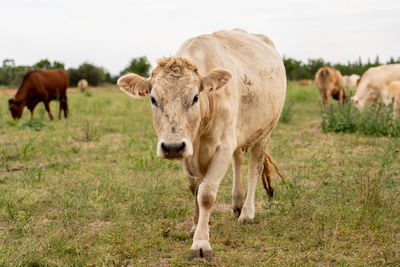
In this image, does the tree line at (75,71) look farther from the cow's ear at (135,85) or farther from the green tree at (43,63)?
the cow's ear at (135,85)

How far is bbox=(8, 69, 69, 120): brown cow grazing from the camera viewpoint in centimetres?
1354

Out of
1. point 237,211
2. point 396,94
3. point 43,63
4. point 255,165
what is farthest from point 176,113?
point 43,63

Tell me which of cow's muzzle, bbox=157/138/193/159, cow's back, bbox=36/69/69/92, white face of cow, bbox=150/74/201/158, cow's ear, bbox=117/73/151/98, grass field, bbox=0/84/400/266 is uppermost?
cow's ear, bbox=117/73/151/98

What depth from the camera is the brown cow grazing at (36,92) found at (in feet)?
44.4

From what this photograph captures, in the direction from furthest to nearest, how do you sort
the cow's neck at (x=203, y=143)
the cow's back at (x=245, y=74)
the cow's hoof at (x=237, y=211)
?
the cow's hoof at (x=237, y=211)
the cow's back at (x=245, y=74)
the cow's neck at (x=203, y=143)

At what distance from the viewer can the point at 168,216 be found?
4699 mm

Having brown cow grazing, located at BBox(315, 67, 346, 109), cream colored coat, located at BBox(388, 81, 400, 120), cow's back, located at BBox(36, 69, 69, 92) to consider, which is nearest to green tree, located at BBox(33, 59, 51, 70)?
cow's back, located at BBox(36, 69, 69, 92)

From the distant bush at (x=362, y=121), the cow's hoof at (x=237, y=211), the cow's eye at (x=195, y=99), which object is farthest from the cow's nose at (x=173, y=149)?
the distant bush at (x=362, y=121)

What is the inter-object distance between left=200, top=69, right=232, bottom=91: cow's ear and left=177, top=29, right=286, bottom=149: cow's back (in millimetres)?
266

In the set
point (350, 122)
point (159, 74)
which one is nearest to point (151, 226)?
point (159, 74)

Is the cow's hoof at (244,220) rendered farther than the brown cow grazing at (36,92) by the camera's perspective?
No

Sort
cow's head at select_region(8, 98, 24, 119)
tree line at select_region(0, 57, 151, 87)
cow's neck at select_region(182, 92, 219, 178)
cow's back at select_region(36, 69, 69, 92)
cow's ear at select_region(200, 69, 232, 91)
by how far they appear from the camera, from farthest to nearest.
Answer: tree line at select_region(0, 57, 151, 87) < cow's back at select_region(36, 69, 69, 92) < cow's head at select_region(8, 98, 24, 119) < cow's neck at select_region(182, 92, 219, 178) < cow's ear at select_region(200, 69, 232, 91)

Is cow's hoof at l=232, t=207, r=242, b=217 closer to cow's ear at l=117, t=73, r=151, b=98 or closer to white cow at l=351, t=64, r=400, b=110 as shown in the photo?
cow's ear at l=117, t=73, r=151, b=98

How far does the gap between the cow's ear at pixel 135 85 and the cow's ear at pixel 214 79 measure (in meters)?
0.48
